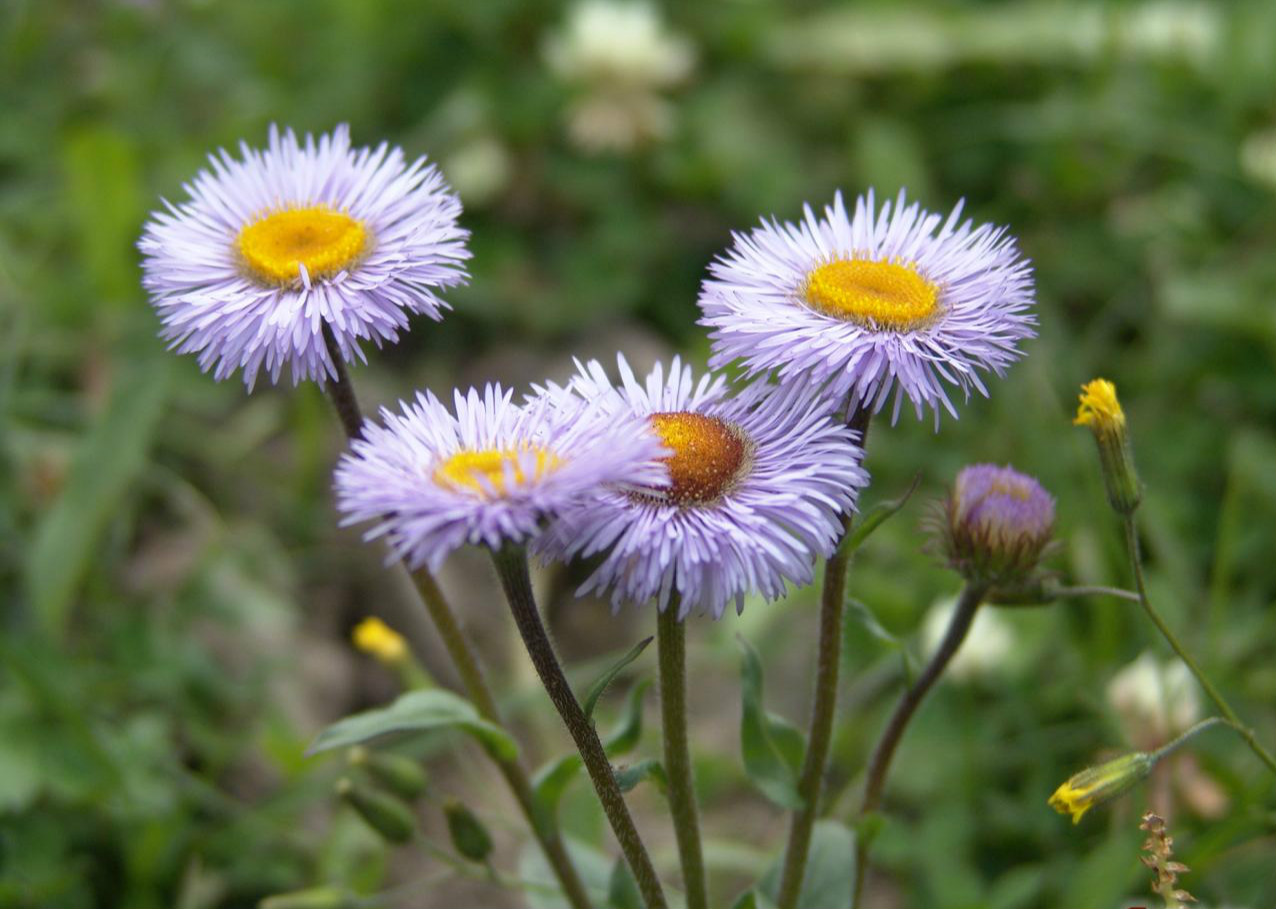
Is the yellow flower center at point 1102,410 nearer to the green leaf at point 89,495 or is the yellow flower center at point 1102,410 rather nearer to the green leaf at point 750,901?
the green leaf at point 750,901

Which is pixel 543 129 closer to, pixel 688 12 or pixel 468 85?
pixel 468 85

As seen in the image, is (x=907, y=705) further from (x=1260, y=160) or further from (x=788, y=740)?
(x=1260, y=160)

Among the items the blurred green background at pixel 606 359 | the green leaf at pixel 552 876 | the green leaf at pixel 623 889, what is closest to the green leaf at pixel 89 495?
the blurred green background at pixel 606 359

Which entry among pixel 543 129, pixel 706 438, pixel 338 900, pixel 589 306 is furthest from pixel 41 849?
pixel 543 129

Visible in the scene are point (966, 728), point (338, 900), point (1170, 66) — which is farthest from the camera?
point (1170, 66)

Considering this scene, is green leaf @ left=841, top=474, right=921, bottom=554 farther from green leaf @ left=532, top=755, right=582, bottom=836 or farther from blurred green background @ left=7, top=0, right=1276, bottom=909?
blurred green background @ left=7, top=0, right=1276, bottom=909

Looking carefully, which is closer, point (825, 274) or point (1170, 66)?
point (825, 274)

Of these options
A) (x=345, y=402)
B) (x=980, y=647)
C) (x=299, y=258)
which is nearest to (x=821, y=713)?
(x=345, y=402)

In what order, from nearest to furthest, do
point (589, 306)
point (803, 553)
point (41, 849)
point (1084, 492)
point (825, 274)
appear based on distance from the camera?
point (803, 553)
point (825, 274)
point (41, 849)
point (1084, 492)
point (589, 306)
